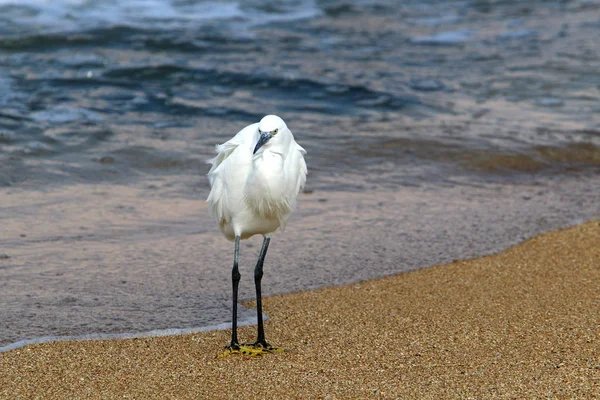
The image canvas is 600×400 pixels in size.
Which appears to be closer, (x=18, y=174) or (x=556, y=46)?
(x=18, y=174)

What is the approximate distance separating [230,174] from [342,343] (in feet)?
3.02

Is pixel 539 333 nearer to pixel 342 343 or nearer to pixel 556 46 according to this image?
pixel 342 343

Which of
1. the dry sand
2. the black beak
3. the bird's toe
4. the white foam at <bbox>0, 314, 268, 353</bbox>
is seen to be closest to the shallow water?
the white foam at <bbox>0, 314, 268, 353</bbox>

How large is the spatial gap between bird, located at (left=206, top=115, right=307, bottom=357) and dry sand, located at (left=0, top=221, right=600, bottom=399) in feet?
0.81

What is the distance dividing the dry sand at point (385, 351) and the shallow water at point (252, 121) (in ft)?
0.96

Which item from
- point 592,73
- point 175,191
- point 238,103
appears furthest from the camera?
point 592,73

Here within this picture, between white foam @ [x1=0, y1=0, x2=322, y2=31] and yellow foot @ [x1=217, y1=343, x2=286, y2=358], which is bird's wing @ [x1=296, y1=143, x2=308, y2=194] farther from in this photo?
white foam @ [x1=0, y1=0, x2=322, y2=31]

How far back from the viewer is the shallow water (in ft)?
15.2

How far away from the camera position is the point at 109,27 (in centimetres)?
1157

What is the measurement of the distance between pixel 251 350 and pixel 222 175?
82 cm

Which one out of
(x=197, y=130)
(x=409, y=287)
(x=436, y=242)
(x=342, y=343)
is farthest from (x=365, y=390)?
(x=197, y=130)

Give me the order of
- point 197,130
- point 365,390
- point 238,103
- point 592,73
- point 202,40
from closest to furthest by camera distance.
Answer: point 365,390
point 197,130
point 238,103
point 592,73
point 202,40

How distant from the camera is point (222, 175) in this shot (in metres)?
3.79

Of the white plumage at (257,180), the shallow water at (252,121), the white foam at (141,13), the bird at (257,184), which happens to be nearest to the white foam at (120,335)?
the shallow water at (252,121)
